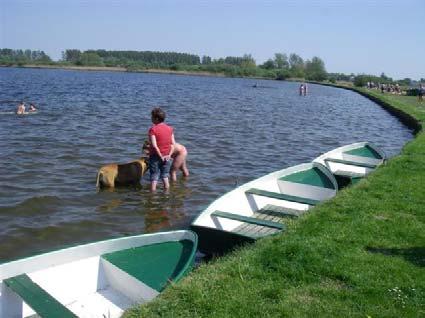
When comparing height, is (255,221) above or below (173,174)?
above

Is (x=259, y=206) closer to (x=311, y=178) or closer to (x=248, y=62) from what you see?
(x=311, y=178)

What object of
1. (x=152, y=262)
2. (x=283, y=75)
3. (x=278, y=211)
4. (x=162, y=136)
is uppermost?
(x=283, y=75)

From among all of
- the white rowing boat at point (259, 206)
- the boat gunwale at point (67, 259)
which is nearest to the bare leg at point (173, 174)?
the white rowing boat at point (259, 206)

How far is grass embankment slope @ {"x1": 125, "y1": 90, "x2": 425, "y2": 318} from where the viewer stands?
4.83 meters

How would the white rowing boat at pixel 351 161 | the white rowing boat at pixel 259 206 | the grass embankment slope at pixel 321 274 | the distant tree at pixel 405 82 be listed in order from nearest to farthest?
the grass embankment slope at pixel 321 274 < the white rowing boat at pixel 259 206 < the white rowing boat at pixel 351 161 < the distant tree at pixel 405 82

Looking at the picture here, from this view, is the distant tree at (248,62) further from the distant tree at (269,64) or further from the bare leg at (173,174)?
the bare leg at (173,174)

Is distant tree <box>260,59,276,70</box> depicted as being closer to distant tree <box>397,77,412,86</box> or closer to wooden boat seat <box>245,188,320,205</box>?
distant tree <box>397,77,412,86</box>

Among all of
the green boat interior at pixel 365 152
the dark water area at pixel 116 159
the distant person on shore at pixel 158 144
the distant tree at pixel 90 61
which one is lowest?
the dark water area at pixel 116 159

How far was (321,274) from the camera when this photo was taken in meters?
5.65

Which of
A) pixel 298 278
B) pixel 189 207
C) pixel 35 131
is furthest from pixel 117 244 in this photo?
pixel 35 131

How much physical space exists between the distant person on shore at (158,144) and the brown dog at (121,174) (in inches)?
27.8

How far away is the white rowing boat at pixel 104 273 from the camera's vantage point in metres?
5.26

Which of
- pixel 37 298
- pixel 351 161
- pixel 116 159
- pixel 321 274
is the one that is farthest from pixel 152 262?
pixel 116 159

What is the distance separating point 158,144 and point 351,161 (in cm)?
569
